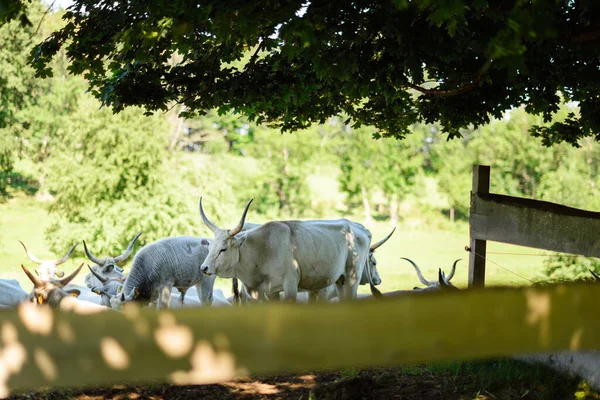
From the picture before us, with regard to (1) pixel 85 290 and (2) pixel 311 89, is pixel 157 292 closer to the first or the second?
(1) pixel 85 290

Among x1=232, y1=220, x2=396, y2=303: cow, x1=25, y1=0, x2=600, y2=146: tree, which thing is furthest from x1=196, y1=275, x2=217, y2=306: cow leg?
x1=25, y1=0, x2=600, y2=146: tree

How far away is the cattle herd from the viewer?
826cm

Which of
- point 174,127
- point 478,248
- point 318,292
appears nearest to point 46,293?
point 318,292

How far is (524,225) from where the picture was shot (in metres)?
7.17

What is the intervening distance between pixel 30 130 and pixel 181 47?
→ 33708 mm

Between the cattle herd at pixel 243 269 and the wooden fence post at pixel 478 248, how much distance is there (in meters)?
0.29

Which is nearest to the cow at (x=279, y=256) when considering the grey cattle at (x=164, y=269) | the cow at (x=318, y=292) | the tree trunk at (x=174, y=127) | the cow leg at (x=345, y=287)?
the cow at (x=318, y=292)

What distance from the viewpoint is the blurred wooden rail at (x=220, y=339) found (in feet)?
7.78

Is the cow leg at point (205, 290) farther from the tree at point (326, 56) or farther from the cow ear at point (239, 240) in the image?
the tree at point (326, 56)

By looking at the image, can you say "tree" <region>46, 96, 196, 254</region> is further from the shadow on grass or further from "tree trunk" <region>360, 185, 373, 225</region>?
"tree trunk" <region>360, 185, 373, 225</region>

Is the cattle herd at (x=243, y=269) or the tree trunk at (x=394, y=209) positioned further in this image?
the tree trunk at (x=394, y=209)

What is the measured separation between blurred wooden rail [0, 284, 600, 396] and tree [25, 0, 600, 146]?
7.38 feet

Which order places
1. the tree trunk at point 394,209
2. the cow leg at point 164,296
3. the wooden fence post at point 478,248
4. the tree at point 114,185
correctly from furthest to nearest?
the tree trunk at point 394,209
the tree at point 114,185
the cow leg at point 164,296
the wooden fence post at point 478,248

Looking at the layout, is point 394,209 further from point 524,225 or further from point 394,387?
point 394,387
